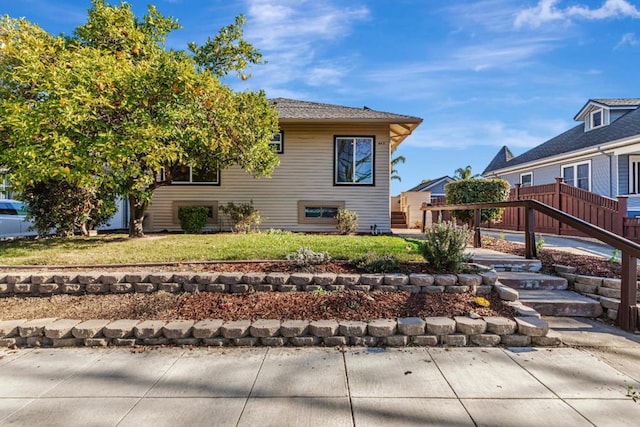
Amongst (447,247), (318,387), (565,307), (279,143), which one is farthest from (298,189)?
(318,387)

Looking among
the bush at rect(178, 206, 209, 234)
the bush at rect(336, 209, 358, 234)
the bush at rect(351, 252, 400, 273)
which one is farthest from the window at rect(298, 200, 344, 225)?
the bush at rect(351, 252, 400, 273)

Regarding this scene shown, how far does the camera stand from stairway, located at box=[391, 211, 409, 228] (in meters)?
14.7

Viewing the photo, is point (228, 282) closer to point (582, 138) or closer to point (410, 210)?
point (410, 210)

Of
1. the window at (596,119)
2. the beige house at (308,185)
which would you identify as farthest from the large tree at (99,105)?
the window at (596,119)

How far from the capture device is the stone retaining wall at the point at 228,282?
4.24 metres

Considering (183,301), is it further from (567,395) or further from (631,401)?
(631,401)

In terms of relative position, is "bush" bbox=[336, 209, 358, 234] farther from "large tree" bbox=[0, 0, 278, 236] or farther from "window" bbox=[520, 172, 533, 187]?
"window" bbox=[520, 172, 533, 187]

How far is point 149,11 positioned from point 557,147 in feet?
58.8

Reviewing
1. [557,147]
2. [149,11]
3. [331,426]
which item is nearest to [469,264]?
[331,426]

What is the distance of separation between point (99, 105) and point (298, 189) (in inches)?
243

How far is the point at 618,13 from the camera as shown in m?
9.23

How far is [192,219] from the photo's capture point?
985cm

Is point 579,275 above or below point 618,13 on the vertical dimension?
below

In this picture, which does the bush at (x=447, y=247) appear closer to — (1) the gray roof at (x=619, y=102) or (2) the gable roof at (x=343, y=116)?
(2) the gable roof at (x=343, y=116)
